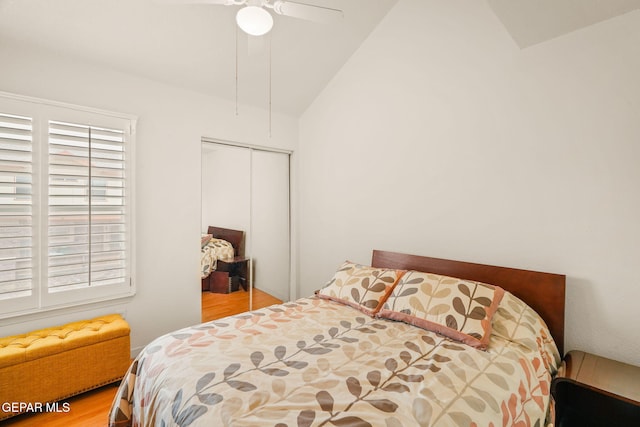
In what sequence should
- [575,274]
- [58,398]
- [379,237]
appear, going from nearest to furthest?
[575,274] < [58,398] < [379,237]

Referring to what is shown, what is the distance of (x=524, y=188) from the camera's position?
2.03 m

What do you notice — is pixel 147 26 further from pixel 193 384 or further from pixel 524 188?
pixel 524 188

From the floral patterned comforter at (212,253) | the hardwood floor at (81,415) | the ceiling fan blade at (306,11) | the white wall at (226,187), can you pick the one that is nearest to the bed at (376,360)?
the hardwood floor at (81,415)

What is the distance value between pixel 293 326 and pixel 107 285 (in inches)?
65.4

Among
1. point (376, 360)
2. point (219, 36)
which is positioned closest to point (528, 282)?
point (376, 360)

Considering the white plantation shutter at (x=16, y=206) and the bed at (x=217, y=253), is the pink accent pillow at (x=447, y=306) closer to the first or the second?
the bed at (x=217, y=253)

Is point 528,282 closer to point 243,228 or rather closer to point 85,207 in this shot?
point 243,228

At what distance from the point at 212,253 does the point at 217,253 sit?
A: 0.19ft

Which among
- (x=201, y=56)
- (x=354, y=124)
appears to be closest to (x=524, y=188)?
(x=354, y=124)

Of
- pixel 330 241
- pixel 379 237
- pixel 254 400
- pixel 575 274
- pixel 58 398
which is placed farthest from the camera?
pixel 330 241

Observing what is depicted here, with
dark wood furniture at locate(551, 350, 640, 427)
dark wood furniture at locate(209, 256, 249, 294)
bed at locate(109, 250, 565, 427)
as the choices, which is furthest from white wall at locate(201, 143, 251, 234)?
dark wood furniture at locate(551, 350, 640, 427)

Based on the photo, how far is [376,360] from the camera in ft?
4.88

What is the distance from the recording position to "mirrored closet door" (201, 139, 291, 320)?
3107mm

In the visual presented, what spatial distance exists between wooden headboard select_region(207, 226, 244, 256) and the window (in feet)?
2.57
